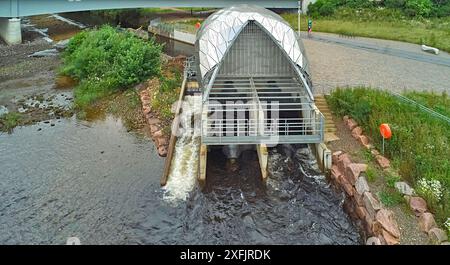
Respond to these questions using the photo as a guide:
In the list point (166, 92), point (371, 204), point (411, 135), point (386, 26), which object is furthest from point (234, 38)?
point (386, 26)

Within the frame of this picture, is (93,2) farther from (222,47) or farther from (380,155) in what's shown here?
(380,155)

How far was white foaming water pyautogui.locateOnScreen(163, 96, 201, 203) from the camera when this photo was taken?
17.2m

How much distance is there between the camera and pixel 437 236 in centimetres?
1236

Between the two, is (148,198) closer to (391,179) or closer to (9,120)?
(391,179)

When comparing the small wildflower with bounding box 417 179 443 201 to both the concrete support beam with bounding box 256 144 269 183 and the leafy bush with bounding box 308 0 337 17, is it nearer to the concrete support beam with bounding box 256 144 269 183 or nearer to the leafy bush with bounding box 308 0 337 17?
the concrete support beam with bounding box 256 144 269 183

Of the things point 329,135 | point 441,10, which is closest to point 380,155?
point 329,135

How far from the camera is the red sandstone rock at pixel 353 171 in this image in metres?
16.1

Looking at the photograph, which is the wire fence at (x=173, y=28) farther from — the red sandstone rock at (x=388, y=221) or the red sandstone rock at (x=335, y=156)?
the red sandstone rock at (x=388, y=221)

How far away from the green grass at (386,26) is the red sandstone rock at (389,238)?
78.0ft

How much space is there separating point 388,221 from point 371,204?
1096 millimetres

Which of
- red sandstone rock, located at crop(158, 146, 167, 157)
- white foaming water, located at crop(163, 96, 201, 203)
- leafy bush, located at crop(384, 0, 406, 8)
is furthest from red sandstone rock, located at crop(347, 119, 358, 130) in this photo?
leafy bush, located at crop(384, 0, 406, 8)

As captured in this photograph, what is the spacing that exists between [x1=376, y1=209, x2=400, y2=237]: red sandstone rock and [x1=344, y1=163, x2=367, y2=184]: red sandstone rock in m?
2.41

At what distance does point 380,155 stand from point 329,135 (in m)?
2.78

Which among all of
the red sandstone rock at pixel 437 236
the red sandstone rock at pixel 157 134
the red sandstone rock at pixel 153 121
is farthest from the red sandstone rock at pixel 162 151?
the red sandstone rock at pixel 437 236
